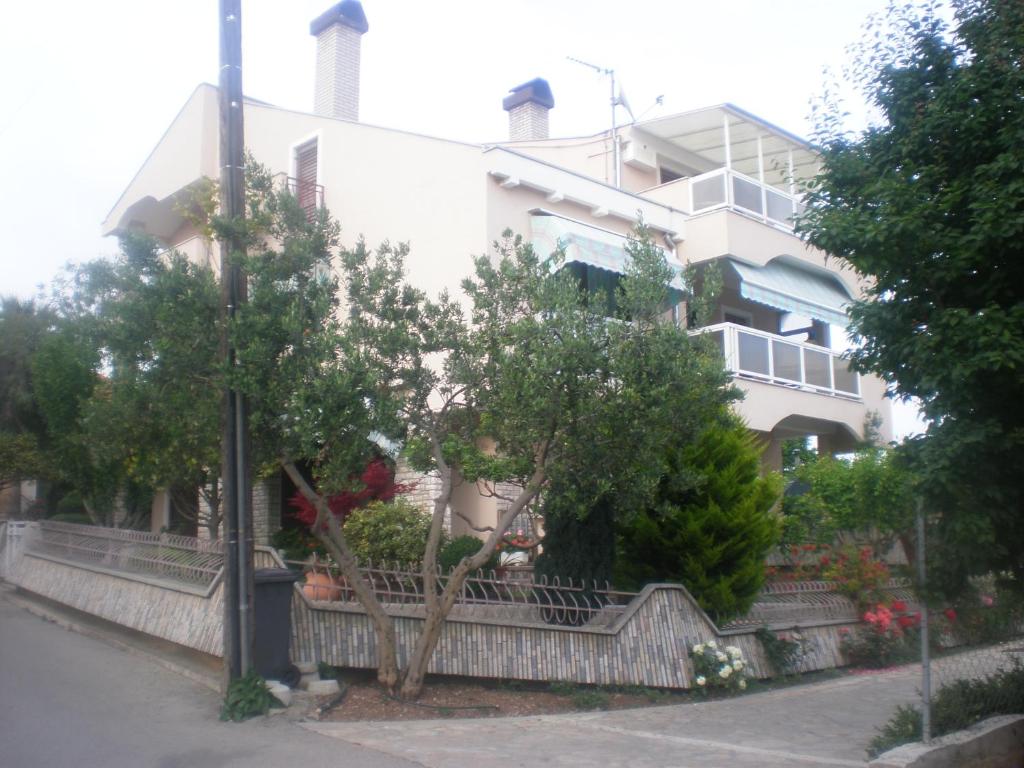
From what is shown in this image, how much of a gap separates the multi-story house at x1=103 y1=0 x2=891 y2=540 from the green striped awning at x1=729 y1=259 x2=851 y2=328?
0.04 m

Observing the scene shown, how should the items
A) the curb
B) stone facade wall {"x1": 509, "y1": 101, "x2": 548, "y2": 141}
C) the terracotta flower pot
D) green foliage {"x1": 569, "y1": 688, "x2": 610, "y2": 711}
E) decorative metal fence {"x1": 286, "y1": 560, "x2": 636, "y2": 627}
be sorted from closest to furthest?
green foliage {"x1": 569, "y1": 688, "x2": 610, "y2": 711} < the curb < decorative metal fence {"x1": 286, "y1": 560, "x2": 636, "y2": 627} < the terracotta flower pot < stone facade wall {"x1": 509, "y1": 101, "x2": 548, "y2": 141}

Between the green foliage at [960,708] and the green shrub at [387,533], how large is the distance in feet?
20.0

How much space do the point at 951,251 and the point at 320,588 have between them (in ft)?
21.7

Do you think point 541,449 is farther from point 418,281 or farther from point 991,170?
point 418,281

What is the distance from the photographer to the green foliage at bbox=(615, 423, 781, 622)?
11.0 meters

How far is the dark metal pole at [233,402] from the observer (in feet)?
27.3

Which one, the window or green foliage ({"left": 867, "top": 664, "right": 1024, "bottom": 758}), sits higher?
the window

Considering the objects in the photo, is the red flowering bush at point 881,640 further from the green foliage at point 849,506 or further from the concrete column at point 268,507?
the concrete column at point 268,507

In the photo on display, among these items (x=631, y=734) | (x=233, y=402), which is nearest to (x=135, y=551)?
(x=233, y=402)

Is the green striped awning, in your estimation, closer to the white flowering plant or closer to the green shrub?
the green shrub

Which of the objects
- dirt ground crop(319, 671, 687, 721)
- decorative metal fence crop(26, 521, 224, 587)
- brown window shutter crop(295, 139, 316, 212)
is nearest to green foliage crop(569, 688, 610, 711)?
dirt ground crop(319, 671, 687, 721)

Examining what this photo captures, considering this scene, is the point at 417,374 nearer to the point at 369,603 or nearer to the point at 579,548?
the point at 369,603

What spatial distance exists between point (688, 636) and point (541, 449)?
128 inches

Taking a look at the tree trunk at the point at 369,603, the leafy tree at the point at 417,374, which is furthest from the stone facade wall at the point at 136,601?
the leafy tree at the point at 417,374
